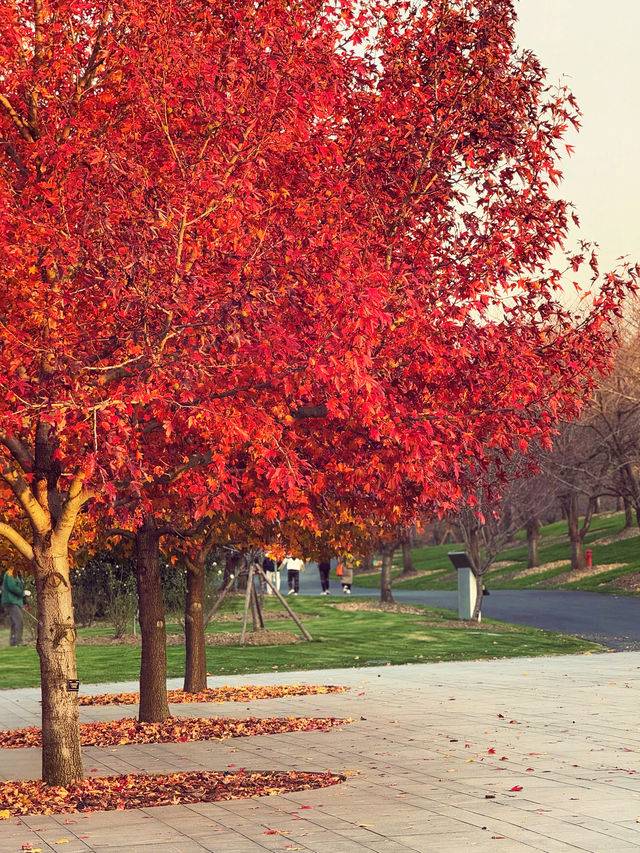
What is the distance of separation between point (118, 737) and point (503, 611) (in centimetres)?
2715

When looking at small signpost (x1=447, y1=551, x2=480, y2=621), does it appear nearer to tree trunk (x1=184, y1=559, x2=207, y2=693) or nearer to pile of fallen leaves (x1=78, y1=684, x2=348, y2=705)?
pile of fallen leaves (x1=78, y1=684, x2=348, y2=705)

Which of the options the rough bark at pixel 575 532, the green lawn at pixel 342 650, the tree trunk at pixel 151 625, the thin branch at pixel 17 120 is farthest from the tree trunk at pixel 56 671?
the rough bark at pixel 575 532

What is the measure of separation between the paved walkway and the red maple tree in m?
2.04

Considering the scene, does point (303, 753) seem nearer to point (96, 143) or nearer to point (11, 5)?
point (96, 143)

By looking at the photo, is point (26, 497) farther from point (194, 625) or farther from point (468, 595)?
point (468, 595)

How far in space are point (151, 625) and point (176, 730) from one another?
4.46ft

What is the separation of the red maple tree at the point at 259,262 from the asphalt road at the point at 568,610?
17.5 meters

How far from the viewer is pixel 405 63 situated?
36.3 ft

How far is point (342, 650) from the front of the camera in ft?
87.1

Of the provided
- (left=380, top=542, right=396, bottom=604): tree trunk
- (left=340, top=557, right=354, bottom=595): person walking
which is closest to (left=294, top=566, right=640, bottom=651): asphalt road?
(left=340, top=557, right=354, bottom=595): person walking

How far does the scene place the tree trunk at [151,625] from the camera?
1462 centimetres

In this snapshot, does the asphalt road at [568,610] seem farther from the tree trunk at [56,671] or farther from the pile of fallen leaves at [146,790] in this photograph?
the tree trunk at [56,671]

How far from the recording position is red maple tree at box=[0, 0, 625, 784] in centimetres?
873

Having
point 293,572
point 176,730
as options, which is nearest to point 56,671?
point 176,730
